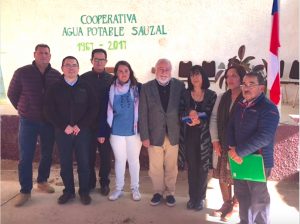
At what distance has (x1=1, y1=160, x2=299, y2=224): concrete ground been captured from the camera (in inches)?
150

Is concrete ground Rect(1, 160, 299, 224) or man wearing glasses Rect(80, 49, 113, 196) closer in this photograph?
concrete ground Rect(1, 160, 299, 224)

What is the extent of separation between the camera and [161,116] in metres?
3.89

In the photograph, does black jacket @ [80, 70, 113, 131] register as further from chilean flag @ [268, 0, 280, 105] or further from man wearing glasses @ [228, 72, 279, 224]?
chilean flag @ [268, 0, 280, 105]

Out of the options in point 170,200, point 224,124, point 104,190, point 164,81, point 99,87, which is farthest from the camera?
point 104,190

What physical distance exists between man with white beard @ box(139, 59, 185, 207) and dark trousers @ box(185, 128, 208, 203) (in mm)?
179

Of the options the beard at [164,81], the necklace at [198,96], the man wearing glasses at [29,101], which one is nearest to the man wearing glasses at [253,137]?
the necklace at [198,96]

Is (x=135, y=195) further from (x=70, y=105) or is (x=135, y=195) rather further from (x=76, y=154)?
(x=70, y=105)

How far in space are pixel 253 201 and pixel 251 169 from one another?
29cm

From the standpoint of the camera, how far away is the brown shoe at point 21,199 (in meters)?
4.19

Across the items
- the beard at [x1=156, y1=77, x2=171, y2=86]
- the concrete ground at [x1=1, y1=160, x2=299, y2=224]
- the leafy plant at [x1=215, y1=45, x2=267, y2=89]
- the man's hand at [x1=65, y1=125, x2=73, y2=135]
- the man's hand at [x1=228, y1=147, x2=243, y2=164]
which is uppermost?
the leafy plant at [x1=215, y1=45, x2=267, y2=89]

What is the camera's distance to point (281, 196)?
4.62 meters

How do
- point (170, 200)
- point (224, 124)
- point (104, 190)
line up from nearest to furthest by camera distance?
point (224, 124) < point (170, 200) < point (104, 190)

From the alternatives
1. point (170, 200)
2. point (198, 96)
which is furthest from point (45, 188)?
point (198, 96)

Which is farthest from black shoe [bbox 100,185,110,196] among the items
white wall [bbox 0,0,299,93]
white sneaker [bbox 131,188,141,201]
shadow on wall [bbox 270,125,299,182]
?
shadow on wall [bbox 270,125,299,182]
